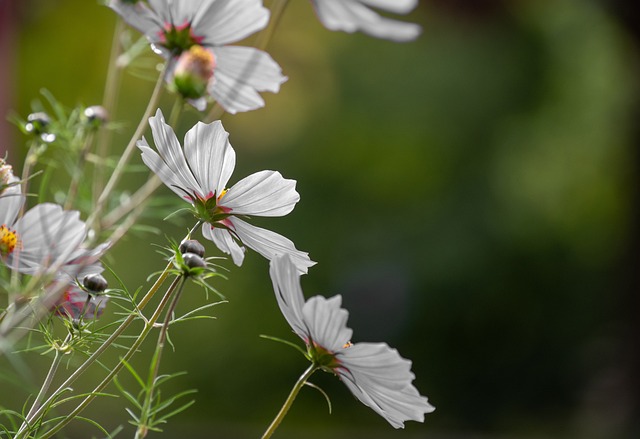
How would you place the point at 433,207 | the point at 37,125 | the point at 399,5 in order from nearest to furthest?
the point at 399,5
the point at 37,125
the point at 433,207

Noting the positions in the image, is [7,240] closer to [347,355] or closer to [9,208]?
[9,208]

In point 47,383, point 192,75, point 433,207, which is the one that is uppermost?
point 192,75

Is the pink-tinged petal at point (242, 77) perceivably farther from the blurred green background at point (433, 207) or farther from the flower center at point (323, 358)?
the blurred green background at point (433, 207)

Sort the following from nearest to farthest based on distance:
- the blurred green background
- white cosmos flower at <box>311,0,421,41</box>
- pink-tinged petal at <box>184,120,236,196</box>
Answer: white cosmos flower at <box>311,0,421,41</box>, pink-tinged petal at <box>184,120,236,196</box>, the blurred green background

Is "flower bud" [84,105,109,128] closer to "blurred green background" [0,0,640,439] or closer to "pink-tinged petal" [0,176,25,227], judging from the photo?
"pink-tinged petal" [0,176,25,227]

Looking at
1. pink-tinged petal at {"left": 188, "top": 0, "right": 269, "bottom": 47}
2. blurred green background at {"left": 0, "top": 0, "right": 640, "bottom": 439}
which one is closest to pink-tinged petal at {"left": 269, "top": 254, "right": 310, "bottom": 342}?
pink-tinged petal at {"left": 188, "top": 0, "right": 269, "bottom": 47}

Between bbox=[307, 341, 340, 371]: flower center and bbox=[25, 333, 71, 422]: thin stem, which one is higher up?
bbox=[307, 341, 340, 371]: flower center

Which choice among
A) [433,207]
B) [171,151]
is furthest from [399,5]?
[433,207]
